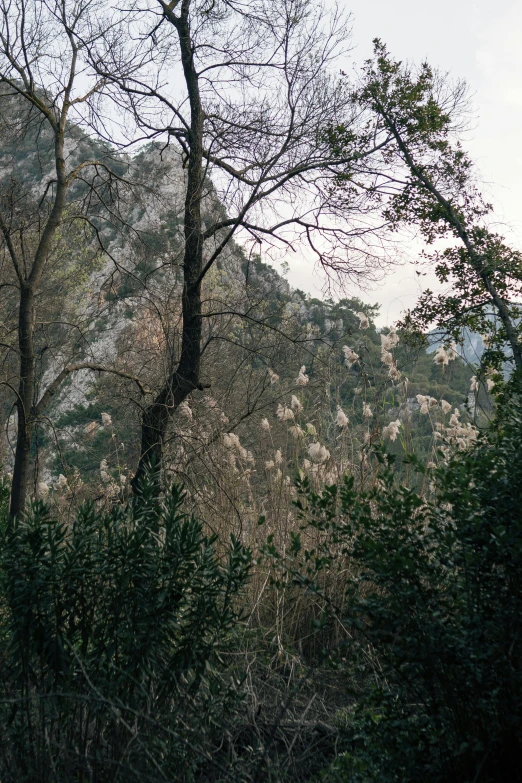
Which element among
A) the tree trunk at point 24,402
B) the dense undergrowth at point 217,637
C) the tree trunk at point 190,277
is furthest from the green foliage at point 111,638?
the tree trunk at point 190,277

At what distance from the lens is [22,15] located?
7004 mm

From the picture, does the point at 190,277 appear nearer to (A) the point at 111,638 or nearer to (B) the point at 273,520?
(B) the point at 273,520

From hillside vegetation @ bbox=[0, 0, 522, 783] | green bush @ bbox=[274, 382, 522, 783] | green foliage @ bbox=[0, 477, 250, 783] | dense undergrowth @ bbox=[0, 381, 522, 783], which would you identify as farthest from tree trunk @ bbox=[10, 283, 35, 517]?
green bush @ bbox=[274, 382, 522, 783]

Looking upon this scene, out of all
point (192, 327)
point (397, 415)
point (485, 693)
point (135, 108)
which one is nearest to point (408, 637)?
point (485, 693)

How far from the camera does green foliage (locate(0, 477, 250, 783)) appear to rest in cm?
249

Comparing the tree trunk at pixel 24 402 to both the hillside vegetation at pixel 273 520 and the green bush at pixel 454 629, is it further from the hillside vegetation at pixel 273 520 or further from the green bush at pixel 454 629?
the green bush at pixel 454 629

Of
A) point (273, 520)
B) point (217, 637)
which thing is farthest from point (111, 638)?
point (273, 520)

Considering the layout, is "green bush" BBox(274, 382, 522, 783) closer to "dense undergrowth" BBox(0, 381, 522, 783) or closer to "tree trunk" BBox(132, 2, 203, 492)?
"dense undergrowth" BBox(0, 381, 522, 783)

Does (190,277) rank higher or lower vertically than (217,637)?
higher

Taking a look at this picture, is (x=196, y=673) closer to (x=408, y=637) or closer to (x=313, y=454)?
(x=408, y=637)

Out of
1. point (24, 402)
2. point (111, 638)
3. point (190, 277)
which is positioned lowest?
point (111, 638)

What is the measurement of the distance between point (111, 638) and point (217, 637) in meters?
0.37

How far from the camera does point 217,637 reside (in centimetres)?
260

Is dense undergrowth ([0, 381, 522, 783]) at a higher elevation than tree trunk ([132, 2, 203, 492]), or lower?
lower
